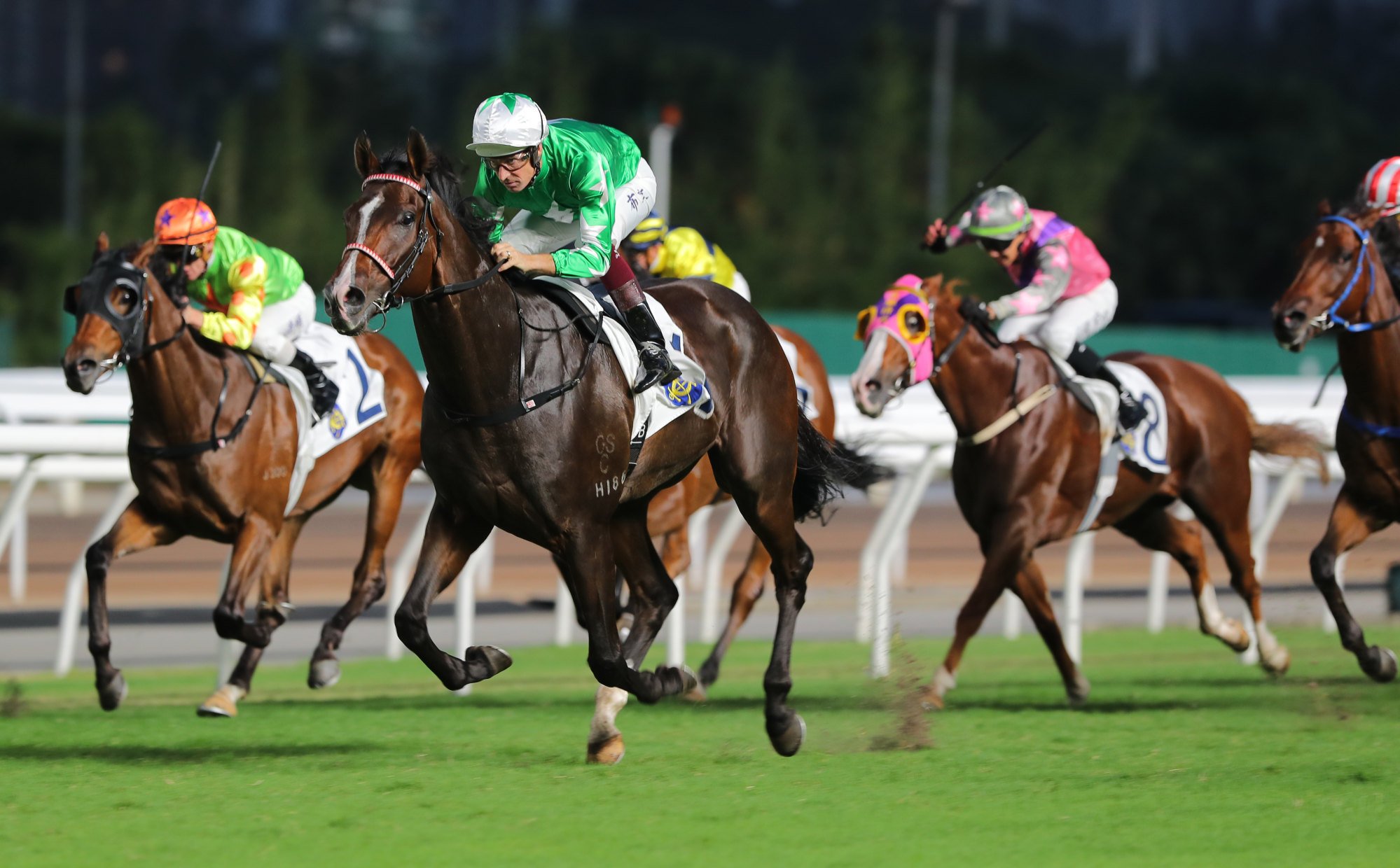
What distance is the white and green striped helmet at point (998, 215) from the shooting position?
6.91 meters

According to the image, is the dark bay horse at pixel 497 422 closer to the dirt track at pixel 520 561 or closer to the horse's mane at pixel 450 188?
the horse's mane at pixel 450 188

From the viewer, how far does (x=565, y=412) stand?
4.79m

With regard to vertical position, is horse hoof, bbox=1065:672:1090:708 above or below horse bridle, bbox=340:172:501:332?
below

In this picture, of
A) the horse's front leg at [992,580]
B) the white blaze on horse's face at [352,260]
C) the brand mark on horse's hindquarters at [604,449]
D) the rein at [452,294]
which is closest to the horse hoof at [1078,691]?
the horse's front leg at [992,580]

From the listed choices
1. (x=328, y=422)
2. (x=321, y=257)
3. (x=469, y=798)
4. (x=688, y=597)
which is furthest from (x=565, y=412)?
(x=321, y=257)

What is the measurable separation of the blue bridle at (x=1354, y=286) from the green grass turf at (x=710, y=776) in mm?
1249

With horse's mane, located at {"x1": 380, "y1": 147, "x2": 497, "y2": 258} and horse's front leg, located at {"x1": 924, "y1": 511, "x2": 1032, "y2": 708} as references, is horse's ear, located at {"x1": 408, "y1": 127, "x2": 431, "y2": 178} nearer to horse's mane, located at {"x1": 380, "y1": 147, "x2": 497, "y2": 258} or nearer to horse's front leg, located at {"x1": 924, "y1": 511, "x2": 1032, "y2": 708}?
horse's mane, located at {"x1": 380, "y1": 147, "x2": 497, "y2": 258}

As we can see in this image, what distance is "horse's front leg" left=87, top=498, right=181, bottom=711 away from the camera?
5711 millimetres

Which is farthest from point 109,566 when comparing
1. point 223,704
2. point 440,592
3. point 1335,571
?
point 1335,571

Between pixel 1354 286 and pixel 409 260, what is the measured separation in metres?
3.49

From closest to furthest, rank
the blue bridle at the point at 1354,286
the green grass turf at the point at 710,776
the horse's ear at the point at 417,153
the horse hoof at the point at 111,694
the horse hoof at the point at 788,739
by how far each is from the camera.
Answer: the green grass turf at the point at 710,776, the horse's ear at the point at 417,153, the horse hoof at the point at 788,739, the horse hoof at the point at 111,694, the blue bridle at the point at 1354,286

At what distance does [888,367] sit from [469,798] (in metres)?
2.53

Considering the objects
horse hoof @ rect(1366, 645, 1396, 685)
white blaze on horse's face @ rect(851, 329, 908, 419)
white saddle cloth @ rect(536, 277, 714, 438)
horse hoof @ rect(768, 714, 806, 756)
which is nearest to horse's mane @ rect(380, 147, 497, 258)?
white saddle cloth @ rect(536, 277, 714, 438)

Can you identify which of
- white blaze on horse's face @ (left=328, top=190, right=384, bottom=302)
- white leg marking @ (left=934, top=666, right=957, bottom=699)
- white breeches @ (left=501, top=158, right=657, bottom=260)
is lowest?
white leg marking @ (left=934, top=666, right=957, bottom=699)
